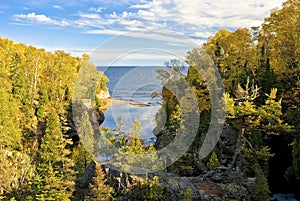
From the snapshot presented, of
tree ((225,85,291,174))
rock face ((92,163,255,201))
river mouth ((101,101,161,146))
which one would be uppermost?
tree ((225,85,291,174))

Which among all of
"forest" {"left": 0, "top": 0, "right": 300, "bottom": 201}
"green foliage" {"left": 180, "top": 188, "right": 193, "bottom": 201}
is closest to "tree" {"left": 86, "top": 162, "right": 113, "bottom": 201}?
"forest" {"left": 0, "top": 0, "right": 300, "bottom": 201}

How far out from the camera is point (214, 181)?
13406 millimetres

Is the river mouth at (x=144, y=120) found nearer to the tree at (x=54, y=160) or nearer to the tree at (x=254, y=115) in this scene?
the tree at (x=54, y=160)

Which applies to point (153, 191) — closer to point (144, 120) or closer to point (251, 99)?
point (251, 99)

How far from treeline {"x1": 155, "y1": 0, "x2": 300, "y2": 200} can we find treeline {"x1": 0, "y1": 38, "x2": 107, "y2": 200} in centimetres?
561

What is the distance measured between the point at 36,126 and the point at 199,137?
60.4ft

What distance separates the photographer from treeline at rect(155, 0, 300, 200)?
1320cm

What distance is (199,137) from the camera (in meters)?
18.3

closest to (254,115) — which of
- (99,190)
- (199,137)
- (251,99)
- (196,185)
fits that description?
(251,99)

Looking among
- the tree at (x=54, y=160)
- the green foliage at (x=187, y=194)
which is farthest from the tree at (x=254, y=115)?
the tree at (x=54, y=160)

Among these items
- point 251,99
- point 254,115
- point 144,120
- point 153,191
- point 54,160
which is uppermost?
point 251,99

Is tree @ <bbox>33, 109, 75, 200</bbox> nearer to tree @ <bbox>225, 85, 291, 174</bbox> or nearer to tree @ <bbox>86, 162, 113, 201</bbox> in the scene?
tree @ <bbox>86, 162, 113, 201</bbox>

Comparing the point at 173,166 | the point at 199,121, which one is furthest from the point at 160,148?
the point at 199,121

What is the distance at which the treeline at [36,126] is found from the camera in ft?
49.8
